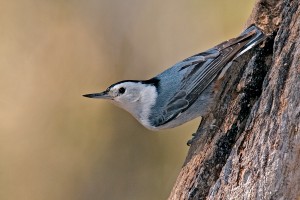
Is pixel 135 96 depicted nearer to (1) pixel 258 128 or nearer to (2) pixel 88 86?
(1) pixel 258 128

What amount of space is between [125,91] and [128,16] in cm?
174

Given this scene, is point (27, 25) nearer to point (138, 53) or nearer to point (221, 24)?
point (138, 53)

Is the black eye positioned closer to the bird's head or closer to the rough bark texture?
the bird's head

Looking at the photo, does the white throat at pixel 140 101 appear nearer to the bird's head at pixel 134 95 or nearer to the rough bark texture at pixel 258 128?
the bird's head at pixel 134 95

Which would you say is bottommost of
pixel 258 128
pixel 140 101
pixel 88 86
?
pixel 258 128

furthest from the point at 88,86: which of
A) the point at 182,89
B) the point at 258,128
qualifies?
the point at 258,128

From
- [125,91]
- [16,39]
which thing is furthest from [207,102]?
[16,39]

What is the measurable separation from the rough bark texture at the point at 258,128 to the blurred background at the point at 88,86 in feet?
6.10

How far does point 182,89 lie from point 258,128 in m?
0.75

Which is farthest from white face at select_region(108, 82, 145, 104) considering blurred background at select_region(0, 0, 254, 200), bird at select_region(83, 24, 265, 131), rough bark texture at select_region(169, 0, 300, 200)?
blurred background at select_region(0, 0, 254, 200)

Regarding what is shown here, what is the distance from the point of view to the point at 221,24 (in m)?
4.86

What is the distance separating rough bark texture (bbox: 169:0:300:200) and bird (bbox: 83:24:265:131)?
0.20 ft

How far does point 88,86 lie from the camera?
16.6 feet

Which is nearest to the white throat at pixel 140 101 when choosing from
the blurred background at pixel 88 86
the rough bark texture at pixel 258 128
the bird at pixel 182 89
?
the bird at pixel 182 89
